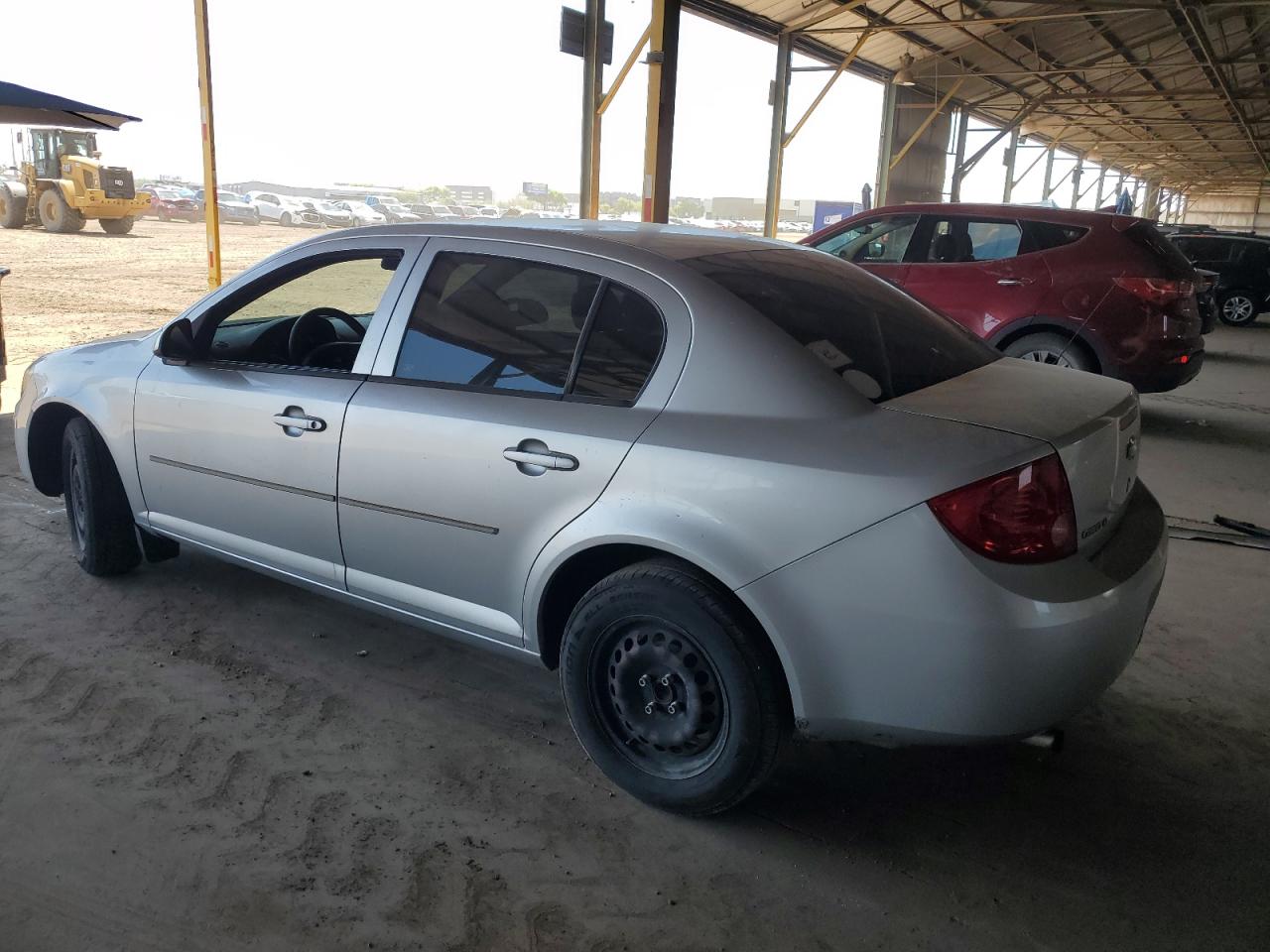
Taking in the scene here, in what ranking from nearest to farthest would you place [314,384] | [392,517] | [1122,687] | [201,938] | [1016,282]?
1. [201,938]
2. [392,517]
3. [314,384]
4. [1122,687]
5. [1016,282]

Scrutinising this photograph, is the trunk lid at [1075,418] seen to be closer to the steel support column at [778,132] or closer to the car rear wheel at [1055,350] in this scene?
the car rear wheel at [1055,350]

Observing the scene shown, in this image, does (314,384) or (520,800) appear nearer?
A: (520,800)

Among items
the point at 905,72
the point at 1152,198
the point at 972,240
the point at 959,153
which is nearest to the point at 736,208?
the point at 905,72

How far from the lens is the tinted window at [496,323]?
272 cm

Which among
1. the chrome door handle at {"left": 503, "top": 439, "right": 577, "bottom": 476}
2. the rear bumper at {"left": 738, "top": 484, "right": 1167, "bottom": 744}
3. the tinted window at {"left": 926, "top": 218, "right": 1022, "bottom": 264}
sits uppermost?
the tinted window at {"left": 926, "top": 218, "right": 1022, "bottom": 264}

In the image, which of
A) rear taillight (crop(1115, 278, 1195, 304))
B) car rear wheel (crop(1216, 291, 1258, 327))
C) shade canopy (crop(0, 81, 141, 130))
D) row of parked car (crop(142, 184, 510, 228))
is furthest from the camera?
row of parked car (crop(142, 184, 510, 228))

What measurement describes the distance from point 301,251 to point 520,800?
6.44ft

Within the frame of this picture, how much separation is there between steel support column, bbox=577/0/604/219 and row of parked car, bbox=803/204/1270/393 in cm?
543

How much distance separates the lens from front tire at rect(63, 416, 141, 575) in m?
3.84

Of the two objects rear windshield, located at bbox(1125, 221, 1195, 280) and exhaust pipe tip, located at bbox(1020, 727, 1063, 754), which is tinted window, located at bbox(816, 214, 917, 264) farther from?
exhaust pipe tip, located at bbox(1020, 727, 1063, 754)

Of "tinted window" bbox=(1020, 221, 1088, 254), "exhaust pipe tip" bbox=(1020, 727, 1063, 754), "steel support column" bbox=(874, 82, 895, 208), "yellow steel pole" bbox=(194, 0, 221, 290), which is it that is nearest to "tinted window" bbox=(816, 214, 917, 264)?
"tinted window" bbox=(1020, 221, 1088, 254)

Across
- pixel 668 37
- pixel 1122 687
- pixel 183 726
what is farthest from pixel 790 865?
pixel 668 37

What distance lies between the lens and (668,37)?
1226 cm

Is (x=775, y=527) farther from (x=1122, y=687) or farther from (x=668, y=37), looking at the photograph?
(x=668, y=37)
